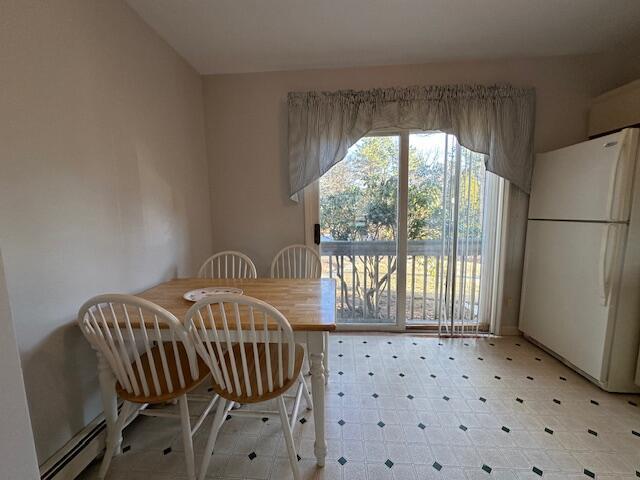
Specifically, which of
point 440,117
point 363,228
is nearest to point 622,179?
point 440,117

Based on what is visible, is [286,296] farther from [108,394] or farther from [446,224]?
[446,224]

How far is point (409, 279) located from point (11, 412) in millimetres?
2640

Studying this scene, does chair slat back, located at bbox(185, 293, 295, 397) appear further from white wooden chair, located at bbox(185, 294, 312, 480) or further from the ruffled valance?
the ruffled valance

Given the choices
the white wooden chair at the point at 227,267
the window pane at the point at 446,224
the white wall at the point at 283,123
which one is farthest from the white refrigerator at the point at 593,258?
the white wooden chair at the point at 227,267

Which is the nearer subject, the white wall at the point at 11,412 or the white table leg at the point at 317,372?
the white wall at the point at 11,412

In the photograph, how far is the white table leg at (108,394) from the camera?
1288 mm

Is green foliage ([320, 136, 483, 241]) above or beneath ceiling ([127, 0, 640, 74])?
beneath

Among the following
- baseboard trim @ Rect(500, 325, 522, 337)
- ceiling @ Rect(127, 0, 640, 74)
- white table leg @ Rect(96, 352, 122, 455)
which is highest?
ceiling @ Rect(127, 0, 640, 74)

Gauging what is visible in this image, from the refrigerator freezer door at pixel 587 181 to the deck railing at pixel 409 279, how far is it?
62 centimetres

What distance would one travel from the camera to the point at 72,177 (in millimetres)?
1319

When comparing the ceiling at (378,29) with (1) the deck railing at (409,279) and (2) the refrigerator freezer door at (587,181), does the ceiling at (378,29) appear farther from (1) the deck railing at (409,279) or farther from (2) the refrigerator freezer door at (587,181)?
(1) the deck railing at (409,279)

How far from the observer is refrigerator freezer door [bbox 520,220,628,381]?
5.82ft

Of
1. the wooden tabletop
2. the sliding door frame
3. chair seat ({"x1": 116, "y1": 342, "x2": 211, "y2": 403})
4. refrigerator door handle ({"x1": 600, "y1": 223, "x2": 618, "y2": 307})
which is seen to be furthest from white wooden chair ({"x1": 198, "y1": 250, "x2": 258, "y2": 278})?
refrigerator door handle ({"x1": 600, "y1": 223, "x2": 618, "y2": 307})

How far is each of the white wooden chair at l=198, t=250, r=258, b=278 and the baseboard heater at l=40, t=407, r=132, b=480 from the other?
41.6 inches
